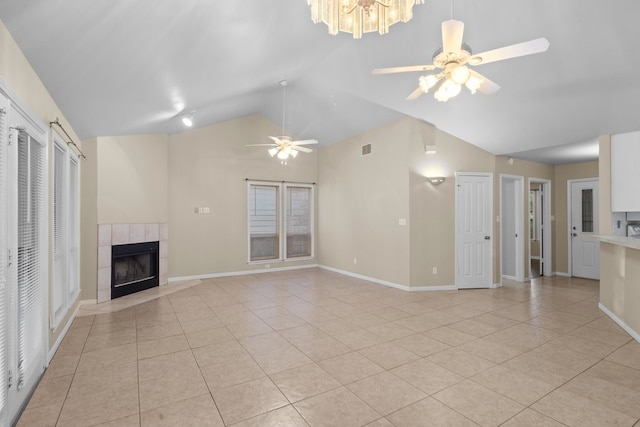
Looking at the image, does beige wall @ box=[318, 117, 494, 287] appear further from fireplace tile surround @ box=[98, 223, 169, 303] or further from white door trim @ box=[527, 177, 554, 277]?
fireplace tile surround @ box=[98, 223, 169, 303]

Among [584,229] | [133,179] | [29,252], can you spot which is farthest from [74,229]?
[584,229]

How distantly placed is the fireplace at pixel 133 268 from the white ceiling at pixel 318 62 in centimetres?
194

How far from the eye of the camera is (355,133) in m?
6.86

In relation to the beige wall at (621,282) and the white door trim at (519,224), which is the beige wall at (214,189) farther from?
the beige wall at (621,282)

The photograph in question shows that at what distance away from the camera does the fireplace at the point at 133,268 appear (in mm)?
5184

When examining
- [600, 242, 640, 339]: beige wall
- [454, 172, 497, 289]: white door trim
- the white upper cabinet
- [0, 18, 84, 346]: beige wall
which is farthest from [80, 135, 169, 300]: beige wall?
the white upper cabinet

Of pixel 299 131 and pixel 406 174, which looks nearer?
pixel 406 174

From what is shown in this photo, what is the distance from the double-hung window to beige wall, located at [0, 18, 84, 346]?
428 cm

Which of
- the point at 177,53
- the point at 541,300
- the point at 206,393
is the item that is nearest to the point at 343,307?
the point at 206,393

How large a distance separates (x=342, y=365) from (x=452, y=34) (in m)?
2.80

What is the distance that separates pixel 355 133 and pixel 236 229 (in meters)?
3.37

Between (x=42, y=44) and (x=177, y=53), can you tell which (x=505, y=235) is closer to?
(x=177, y=53)

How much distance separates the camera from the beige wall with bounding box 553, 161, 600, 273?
6.84m

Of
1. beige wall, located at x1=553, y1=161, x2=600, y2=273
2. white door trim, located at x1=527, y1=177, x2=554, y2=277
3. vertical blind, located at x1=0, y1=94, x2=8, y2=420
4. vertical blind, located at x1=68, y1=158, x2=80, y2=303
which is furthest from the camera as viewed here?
white door trim, located at x1=527, y1=177, x2=554, y2=277
